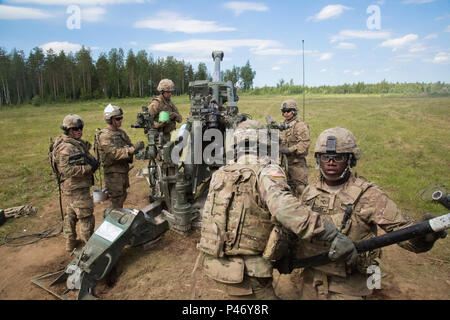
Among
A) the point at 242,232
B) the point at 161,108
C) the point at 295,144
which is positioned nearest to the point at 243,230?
the point at 242,232

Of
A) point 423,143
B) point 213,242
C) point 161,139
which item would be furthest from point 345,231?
point 423,143

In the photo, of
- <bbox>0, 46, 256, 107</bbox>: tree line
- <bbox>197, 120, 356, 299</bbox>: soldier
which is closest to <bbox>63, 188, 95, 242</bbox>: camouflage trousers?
<bbox>197, 120, 356, 299</bbox>: soldier

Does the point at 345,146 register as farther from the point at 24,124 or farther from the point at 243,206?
the point at 24,124

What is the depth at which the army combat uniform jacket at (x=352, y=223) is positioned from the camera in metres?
2.55

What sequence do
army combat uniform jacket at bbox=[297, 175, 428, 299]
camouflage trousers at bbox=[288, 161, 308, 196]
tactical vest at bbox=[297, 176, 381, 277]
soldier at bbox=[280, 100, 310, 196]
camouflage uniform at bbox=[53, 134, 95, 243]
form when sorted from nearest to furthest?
1. army combat uniform jacket at bbox=[297, 175, 428, 299]
2. tactical vest at bbox=[297, 176, 381, 277]
3. camouflage uniform at bbox=[53, 134, 95, 243]
4. soldier at bbox=[280, 100, 310, 196]
5. camouflage trousers at bbox=[288, 161, 308, 196]

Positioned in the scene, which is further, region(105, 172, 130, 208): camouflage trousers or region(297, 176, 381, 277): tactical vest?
region(105, 172, 130, 208): camouflage trousers

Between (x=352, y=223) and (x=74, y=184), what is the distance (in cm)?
414

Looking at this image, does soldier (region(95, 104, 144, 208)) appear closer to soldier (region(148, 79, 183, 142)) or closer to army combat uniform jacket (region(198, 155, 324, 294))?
soldier (region(148, 79, 183, 142))

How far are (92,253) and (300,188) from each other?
4.10m

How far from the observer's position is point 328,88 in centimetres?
4859

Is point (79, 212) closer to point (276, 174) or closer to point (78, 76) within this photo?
point (276, 174)

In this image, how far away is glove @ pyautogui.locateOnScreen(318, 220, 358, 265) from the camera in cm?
223

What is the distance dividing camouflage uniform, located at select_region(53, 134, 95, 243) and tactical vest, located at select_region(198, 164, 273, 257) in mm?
2975

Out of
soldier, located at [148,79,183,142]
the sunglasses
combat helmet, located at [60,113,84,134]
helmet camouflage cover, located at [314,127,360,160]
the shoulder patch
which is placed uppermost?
soldier, located at [148,79,183,142]
